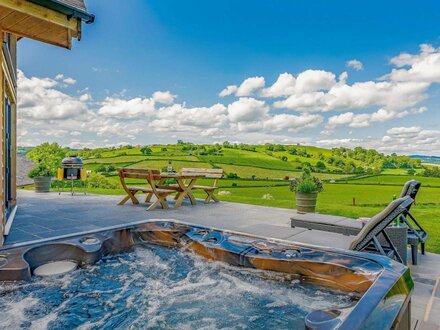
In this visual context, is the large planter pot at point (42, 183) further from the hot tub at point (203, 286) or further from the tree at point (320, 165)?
the tree at point (320, 165)

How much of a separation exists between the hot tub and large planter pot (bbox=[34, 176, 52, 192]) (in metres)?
7.50

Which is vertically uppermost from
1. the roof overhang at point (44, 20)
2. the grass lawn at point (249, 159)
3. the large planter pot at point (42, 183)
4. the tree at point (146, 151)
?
the roof overhang at point (44, 20)

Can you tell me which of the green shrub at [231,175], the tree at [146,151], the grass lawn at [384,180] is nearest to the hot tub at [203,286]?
the green shrub at [231,175]

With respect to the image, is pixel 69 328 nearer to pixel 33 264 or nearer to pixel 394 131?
pixel 33 264

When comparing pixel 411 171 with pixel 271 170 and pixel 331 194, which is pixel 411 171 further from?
pixel 271 170

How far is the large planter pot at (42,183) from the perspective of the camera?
991cm

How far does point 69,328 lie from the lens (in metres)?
2.21

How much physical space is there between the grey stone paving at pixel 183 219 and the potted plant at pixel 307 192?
0.37m

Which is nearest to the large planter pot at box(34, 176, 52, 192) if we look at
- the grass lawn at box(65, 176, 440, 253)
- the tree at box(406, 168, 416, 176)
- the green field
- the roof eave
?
the grass lawn at box(65, 176, 440, 253)

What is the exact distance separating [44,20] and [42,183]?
8.18 metres

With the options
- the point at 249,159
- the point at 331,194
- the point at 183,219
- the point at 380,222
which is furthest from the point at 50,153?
the point at 380,222

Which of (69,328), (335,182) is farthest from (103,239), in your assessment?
(335,182)

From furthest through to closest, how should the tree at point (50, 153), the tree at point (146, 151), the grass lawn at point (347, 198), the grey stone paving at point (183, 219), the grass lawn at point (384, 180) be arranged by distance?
the tree at point (146, 151) < the grass lawn at point (384, 180) < the tree at point (50, 153) < the grass lawn at point (347, 198) < the grey stone paving at point (183, 219)

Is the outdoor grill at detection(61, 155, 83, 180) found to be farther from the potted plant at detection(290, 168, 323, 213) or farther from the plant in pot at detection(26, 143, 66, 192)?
the potted plant at detection(290, 168, 323, 213)
